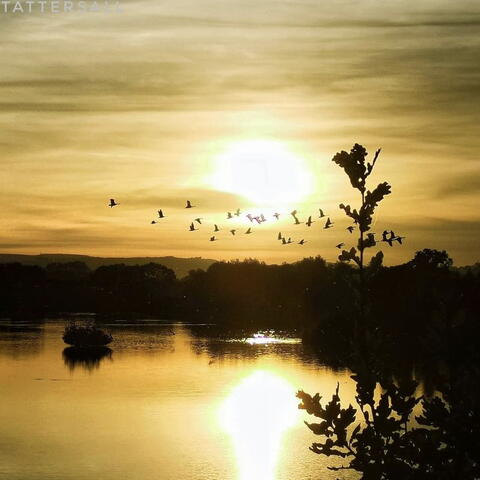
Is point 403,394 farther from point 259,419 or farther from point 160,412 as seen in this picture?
point 160,412

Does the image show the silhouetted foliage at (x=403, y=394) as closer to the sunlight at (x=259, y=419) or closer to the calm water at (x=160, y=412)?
the calm water at (x=160, y=412)

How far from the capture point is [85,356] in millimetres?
102250

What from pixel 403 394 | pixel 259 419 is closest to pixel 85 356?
pixel 259 419

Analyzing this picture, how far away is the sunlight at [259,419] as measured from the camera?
45.6m

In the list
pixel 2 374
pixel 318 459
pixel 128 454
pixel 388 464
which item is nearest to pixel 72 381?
pixel 2 374

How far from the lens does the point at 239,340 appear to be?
4749 inches

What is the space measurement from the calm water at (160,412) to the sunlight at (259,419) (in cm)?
8

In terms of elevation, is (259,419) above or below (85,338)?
below

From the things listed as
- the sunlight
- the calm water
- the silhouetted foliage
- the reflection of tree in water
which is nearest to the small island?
the reflection of tree in water

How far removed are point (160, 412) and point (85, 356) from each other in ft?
138

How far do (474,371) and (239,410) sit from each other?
55.2 metres

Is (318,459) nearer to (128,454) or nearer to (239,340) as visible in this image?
(128,454)

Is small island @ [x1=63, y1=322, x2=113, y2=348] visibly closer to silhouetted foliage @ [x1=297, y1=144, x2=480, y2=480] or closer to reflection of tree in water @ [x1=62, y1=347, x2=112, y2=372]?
reflection of tree in water @ [x1=62, y1=347, x2=112, y2=372]

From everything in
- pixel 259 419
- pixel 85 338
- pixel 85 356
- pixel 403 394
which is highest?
pixel 403 394
